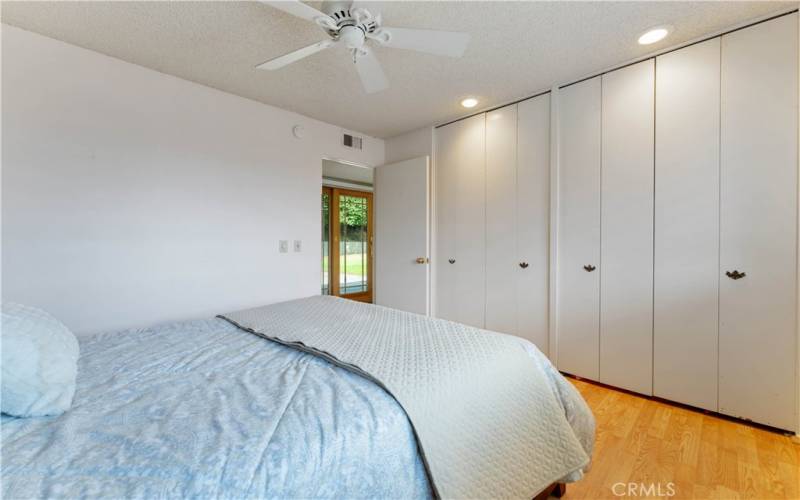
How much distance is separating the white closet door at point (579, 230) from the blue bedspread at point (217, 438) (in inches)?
82.3

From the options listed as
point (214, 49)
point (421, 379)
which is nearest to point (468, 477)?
point (421, 379)

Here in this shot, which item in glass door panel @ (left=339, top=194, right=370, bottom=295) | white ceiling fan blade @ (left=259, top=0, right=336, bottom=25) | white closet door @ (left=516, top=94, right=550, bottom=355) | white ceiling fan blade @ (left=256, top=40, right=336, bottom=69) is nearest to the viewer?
white ceiling fan blade @ (left=259, top=0, right=336, bottom=25)

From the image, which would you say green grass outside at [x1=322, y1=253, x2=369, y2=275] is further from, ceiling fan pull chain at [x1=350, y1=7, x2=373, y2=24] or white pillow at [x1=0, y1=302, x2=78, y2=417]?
white pillow at [x1=0, y1=302, x2=78, y2=417]

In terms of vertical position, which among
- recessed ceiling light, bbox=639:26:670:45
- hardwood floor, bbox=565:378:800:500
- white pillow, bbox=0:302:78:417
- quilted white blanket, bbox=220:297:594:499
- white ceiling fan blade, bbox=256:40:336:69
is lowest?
hardwood floor, bbox=565:378:800:500

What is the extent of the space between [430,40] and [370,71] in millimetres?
395

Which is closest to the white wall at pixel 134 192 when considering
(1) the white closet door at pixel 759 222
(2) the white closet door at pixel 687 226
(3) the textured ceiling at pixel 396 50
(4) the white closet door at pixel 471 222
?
(3) the textured ceiling at pixel 396 50

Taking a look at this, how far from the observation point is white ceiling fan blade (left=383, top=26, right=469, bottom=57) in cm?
145

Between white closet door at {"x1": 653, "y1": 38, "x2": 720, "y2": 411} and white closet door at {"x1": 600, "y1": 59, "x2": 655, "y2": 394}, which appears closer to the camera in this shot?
white closet door at {"x1": 653, "y1": 38, "x2": 720, "y2": 411}

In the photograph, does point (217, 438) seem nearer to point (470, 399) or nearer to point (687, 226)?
point (470, 399)

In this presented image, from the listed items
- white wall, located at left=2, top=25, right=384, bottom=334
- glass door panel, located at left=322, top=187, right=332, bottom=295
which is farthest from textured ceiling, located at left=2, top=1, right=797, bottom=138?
glass door panel, located at left=322, top=187, right=332, bottom=295

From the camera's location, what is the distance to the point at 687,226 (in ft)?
6.66

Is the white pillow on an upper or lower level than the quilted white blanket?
upper

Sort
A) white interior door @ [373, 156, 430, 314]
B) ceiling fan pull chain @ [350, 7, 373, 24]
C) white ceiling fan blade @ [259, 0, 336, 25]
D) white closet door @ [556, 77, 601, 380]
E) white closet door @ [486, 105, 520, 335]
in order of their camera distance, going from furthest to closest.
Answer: white interior door @ [373, 156, 430, 314] → white closet door @ [486, 105, 520, 335] → white closet door @ [556, 77, 601, 380] → ceiling fan pull chain @ [350, 7, 373, 24] → white ceiling fan blade @ [259, 0, 336, 25]

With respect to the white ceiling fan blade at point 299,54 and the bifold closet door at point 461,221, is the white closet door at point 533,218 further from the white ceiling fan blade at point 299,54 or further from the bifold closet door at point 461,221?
the white ceiling fan blade at point 299,54
